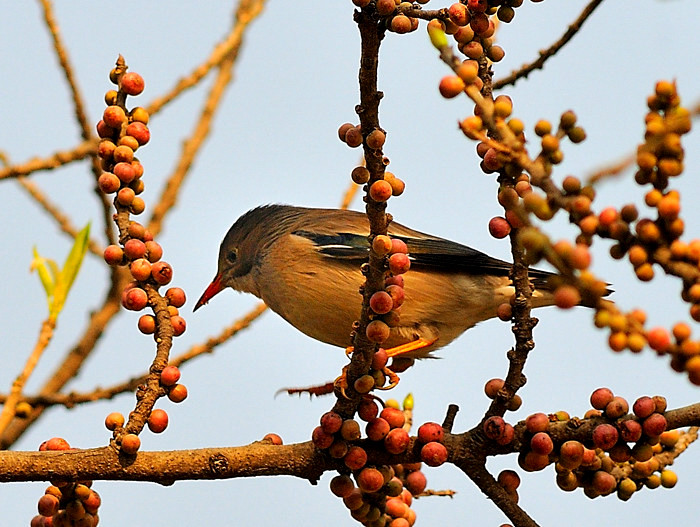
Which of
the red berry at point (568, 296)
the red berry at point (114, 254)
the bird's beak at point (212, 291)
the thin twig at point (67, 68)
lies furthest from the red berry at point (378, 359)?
the bird's beak at point (212, 291)

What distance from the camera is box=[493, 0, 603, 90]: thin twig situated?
2906mm

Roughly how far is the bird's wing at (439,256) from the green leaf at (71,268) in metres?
1.66

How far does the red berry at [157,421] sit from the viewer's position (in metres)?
2.65

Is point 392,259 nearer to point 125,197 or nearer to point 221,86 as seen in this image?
point 125,197

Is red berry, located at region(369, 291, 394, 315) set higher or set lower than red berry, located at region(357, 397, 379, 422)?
higher

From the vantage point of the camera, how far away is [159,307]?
9.03 feet

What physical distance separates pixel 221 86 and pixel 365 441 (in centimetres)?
277

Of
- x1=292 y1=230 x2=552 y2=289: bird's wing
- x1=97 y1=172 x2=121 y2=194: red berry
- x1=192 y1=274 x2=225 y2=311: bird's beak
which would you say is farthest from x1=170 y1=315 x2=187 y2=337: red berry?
x1=192 y1=274 x2=225 y2=311: bird's beak

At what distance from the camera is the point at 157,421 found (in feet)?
8.68

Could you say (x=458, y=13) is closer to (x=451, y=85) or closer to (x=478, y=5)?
(x=478, y=5)

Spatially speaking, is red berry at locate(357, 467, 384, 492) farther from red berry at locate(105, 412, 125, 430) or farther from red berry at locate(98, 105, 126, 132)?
red berry at locate(98, 105, 126, 132)

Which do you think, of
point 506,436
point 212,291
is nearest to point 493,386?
point 506,436

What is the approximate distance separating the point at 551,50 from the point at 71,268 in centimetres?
169

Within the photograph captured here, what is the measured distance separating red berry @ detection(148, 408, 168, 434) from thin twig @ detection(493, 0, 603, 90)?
4.39ft
